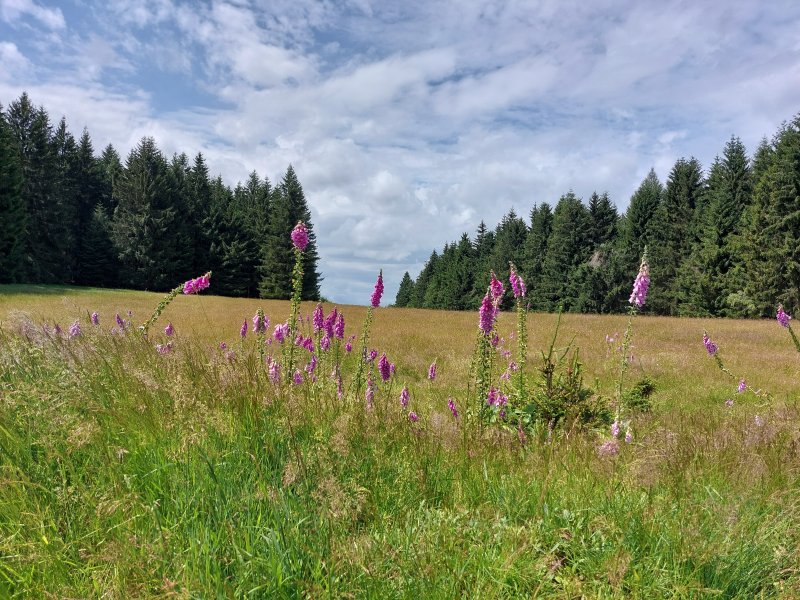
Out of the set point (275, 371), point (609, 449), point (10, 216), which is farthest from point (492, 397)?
point (10, 216)

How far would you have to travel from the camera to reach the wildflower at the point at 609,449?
131 inches

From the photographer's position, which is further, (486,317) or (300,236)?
(300,236)

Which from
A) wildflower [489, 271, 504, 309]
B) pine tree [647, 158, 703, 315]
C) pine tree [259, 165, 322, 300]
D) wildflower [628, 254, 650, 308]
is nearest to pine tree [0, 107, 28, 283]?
pine tree [259, 165, 322, 300]

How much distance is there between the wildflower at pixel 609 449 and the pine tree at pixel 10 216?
5245cm

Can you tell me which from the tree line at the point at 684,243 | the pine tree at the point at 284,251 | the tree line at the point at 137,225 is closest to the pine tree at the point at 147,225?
the tree line at the point at 137,225

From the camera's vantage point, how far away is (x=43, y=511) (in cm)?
230

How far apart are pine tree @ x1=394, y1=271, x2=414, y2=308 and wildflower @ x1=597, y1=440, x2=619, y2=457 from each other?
390 ft

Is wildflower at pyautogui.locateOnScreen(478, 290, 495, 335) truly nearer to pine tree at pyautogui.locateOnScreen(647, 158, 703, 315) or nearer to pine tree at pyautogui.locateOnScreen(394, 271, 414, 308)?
pine tree at pyautogui.locateOnScreen(647, 158, 703, 315)

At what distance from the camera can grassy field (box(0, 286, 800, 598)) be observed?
1.90m

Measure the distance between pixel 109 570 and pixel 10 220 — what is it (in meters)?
52.7

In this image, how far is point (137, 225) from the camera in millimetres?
54062

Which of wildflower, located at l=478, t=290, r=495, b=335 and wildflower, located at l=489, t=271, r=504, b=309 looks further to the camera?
wildflower, located at l=489, t=271, r=504, b=309

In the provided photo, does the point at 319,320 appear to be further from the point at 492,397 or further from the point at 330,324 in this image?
the point at 492,397

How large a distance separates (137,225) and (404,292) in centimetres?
8467
